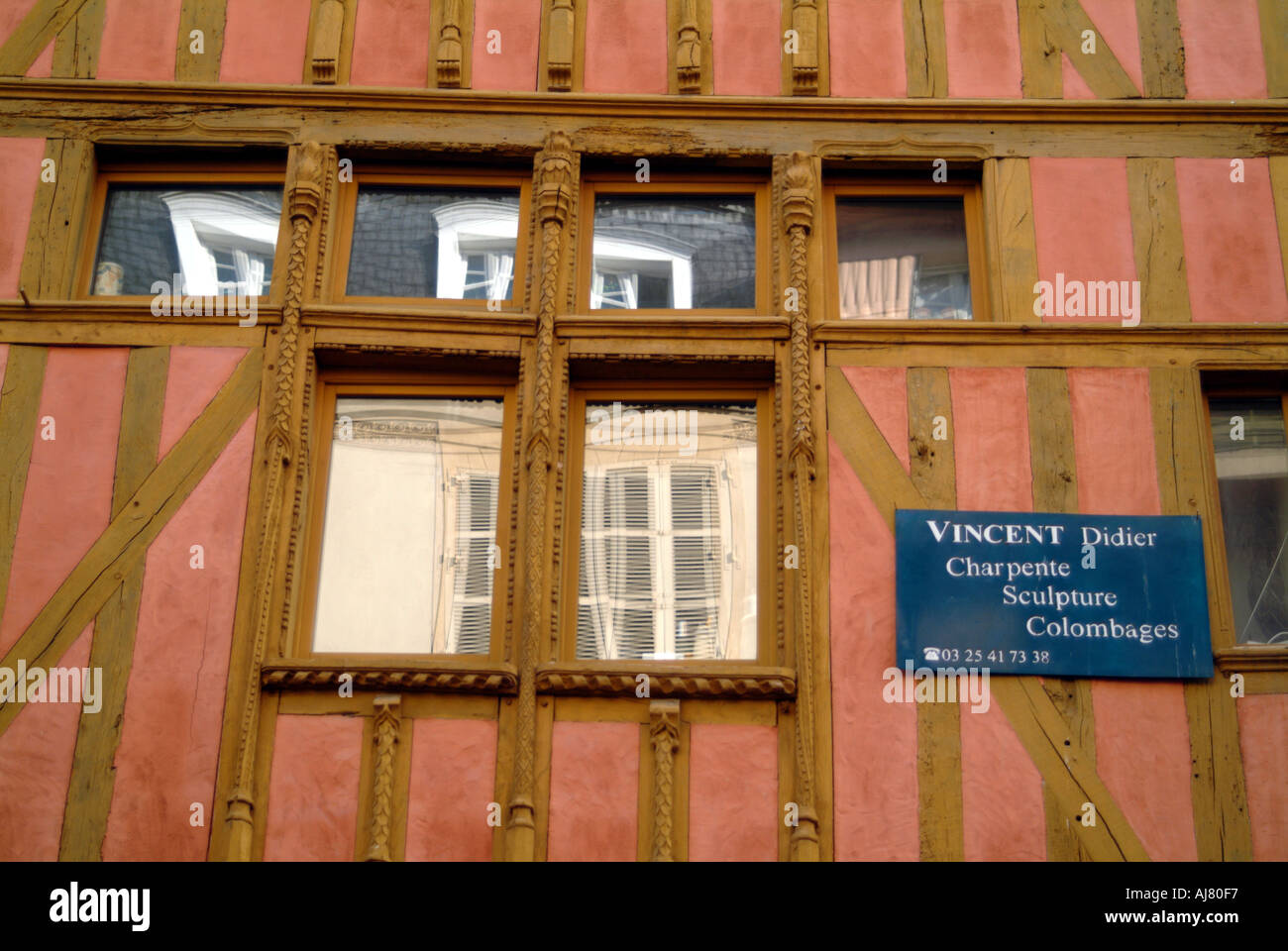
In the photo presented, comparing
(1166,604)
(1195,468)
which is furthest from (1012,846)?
(1195,468)

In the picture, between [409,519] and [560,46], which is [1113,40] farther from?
[409,519]

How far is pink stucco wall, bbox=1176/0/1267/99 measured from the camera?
10.2 metres

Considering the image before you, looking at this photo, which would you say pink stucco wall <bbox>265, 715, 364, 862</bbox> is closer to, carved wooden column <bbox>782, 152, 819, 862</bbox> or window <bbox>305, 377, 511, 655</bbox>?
window <bbox>305, 377, 511, 655</bbox>

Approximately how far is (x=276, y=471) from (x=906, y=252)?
134 inches

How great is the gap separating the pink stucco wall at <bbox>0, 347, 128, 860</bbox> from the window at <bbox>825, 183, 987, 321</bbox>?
365cm

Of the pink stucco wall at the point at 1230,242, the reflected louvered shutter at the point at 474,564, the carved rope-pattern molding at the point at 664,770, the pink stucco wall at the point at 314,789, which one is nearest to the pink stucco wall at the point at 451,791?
the pink stucco wall at the point at 314,789

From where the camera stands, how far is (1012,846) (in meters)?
8.50

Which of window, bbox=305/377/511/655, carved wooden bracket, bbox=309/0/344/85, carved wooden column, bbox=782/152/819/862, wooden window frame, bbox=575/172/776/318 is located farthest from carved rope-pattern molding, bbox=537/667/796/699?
carved wooden bracket, bbox=309/0/344/85

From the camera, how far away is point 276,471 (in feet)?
30.1

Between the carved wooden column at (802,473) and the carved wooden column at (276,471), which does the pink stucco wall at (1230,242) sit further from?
the carved wooden column at (276,471)

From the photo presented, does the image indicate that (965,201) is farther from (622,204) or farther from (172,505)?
(172,505)

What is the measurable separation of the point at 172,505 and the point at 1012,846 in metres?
4.17

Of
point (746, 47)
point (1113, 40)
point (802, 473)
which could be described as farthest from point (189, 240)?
point (1113, 40)

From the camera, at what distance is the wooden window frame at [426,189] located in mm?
9859
